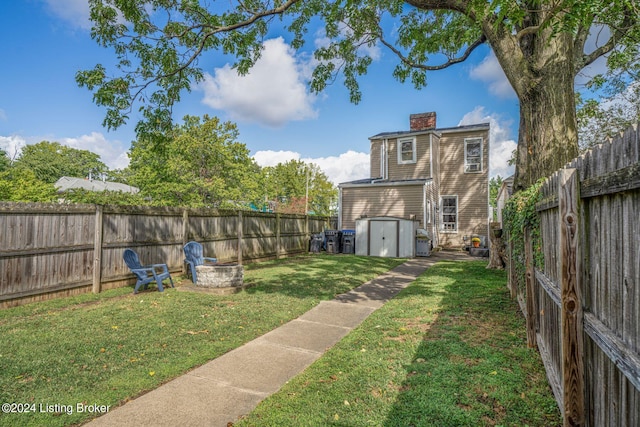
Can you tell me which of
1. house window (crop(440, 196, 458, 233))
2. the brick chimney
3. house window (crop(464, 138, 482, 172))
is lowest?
house window (crop(440, 196, 458, 233))

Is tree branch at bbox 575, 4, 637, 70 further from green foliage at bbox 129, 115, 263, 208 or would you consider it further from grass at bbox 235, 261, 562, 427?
green foliage at bbox 129, 115, 263, 208

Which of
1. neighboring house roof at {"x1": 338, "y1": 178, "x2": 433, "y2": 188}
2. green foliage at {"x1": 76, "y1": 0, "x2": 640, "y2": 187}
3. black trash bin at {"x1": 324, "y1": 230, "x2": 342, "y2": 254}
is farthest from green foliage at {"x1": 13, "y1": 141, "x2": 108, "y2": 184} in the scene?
green foliage at {"x1": 76, "y1": 0, "x2": 640, "y2": 187}

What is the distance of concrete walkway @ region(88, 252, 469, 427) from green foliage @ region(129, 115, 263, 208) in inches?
742

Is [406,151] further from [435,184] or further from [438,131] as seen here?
[435,184]

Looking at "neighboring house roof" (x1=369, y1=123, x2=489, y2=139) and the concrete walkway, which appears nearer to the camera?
the concrete walkway

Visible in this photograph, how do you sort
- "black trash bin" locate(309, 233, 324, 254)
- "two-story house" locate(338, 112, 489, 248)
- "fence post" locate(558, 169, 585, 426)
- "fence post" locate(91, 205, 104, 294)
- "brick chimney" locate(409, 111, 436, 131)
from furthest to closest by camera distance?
"brick chimney" locate(409, 111, 436, 131), "two-story house" locate(338, 112, 489, 248), "black trash bin" locate(309, 233, 324, 254), "fence post" locate(91, 205, 104, 294), "fence post" locate(558, 169, 585, 426)

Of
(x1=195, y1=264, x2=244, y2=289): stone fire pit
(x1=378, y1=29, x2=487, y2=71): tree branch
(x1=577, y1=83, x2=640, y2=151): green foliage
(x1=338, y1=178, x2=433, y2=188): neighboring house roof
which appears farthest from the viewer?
(x1=338, y1=178, x2=433, y2=188): neighboring house roof

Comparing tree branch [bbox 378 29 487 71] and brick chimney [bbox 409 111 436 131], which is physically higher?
brick chimney [bbox 409 111 436 131]

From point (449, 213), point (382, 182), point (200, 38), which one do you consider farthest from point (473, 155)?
point (200, 38)

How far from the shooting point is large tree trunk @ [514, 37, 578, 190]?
233 inches

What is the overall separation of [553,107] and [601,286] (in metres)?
5.28

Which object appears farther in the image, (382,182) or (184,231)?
(382,182)

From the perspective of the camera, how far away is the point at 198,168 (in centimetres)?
2362

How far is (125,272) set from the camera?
812 centimetres
